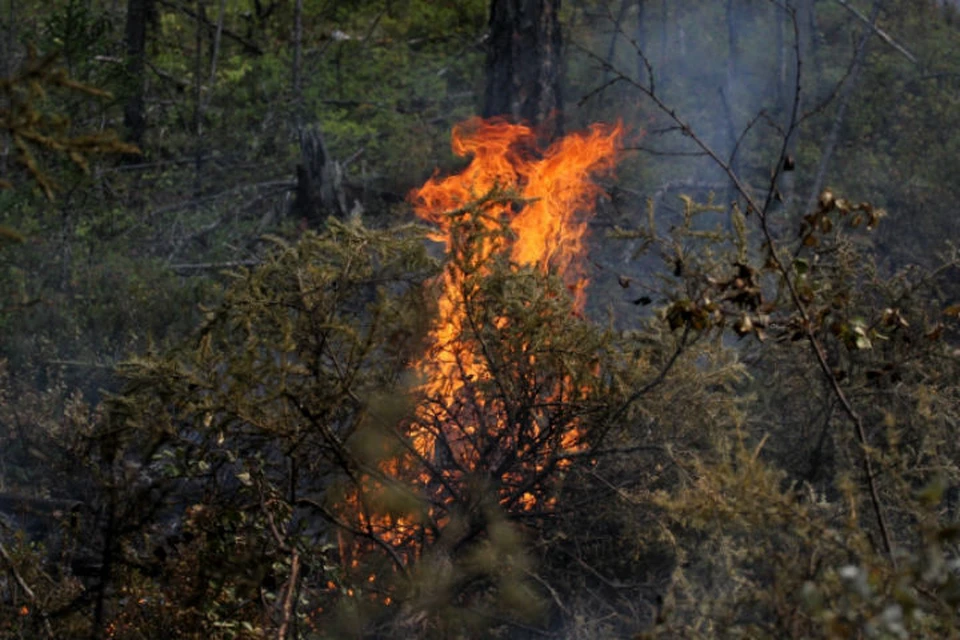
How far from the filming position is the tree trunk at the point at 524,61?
395 inches

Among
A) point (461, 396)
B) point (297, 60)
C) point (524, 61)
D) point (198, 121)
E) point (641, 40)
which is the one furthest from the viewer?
point (641, 40)

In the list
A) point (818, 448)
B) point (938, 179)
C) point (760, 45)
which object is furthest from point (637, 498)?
point (760, 45)

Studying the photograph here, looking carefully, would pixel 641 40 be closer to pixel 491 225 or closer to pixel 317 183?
pixel 317 183

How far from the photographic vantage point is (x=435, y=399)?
19.1ft

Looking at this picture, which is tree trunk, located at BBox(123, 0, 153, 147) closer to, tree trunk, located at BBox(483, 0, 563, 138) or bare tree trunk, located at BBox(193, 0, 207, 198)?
bare tree trunk, located at BBox(193, 0, 207, 198)

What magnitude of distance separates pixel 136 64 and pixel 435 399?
9.42m

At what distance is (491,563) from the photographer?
17.7ft

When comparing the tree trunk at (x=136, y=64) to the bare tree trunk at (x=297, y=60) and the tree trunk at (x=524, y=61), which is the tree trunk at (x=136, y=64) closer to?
the bare tree trunk at (x=297, y=60)

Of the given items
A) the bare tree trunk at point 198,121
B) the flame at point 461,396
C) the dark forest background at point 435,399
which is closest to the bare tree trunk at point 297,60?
the dark forest background at point 435,399

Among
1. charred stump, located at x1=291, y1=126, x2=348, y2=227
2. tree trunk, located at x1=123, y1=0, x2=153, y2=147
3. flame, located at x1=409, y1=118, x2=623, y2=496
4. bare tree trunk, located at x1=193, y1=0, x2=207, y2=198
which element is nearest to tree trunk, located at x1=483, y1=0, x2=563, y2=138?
flame, located at x1=409, y1=118, x2=623, y2=496

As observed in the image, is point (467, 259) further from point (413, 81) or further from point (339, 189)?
point (413, 81)

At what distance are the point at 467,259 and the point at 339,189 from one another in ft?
22.2

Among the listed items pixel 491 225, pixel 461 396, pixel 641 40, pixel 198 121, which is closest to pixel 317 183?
pixel 198 121

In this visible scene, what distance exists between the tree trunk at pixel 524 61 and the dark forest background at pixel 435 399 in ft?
0.09
